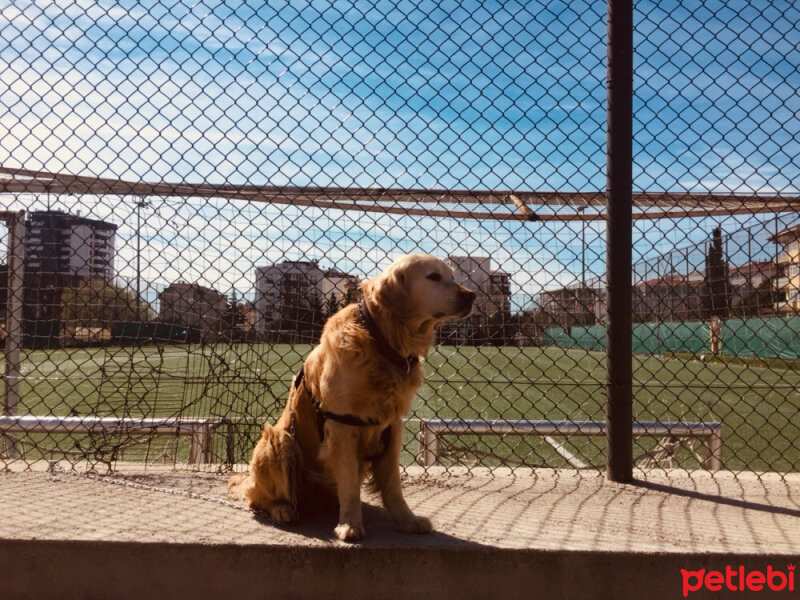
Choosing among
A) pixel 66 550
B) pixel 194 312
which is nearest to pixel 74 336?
pixel 194 312

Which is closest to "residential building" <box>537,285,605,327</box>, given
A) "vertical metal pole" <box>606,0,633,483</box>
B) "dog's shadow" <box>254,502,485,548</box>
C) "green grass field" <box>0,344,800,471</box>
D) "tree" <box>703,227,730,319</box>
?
"green grass field" <box>0,344,800,471</box>

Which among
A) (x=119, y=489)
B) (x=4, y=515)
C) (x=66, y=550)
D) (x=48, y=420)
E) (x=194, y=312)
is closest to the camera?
(x=66, y=550)

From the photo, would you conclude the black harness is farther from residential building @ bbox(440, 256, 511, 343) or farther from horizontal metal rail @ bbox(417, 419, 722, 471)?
horizontal metal rail @ bbox(417, 419, 722, 471)

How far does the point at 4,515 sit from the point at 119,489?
536 millimetres

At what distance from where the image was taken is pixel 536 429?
341 cm

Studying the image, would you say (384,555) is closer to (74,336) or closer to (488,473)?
(488,473)

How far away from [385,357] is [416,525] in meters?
0.63

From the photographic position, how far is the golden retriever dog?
2.22 m

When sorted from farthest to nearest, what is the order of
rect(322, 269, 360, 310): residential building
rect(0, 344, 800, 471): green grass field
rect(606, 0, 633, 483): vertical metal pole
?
rect(0, 344, 800, 471): green grass field → rect(322, 269, 360, 310): residential building → rect(606, 0, 633, 483): vertical metal pole

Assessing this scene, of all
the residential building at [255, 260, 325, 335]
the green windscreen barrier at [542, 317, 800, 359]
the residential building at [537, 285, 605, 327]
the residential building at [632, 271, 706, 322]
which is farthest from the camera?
the residential building at [632, 271, 706, 322]

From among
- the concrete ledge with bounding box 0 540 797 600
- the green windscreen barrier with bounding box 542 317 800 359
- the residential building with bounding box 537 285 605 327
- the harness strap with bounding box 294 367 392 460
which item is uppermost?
the residential building with bounding box 537 285 605 327

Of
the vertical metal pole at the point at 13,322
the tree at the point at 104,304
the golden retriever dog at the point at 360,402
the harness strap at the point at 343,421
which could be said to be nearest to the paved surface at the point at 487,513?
the golden retriever dog at the point at 360,402

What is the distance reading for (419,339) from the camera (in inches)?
96.7

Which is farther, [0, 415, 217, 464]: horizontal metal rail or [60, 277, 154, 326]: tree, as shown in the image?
[60, 277, 154, 326]: tree
